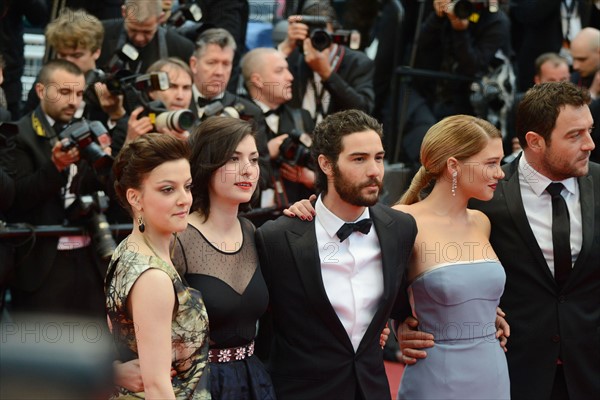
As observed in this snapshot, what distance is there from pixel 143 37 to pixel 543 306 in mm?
2897

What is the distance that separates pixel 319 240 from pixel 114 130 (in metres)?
1.93

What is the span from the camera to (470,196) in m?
4.17

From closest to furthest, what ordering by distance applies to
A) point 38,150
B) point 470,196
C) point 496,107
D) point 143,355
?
point 143,355, point 470,196, point 38,150, point 496,107

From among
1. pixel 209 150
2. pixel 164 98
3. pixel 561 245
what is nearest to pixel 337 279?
pixel 209 150

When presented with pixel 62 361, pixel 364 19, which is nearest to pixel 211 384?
pixel 62 361

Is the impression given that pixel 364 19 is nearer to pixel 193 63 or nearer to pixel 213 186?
pixel 193 63

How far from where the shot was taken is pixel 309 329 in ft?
12.5

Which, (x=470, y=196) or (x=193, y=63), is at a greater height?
(x=193, y=63)

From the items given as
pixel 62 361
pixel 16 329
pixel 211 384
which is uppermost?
pixel 62 361

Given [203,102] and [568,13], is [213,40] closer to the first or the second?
[203,102]

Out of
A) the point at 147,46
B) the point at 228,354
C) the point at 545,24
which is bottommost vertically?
the point at 228,354

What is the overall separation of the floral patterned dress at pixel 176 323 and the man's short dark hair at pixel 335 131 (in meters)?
0.81

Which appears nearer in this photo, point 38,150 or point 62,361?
point 62,361

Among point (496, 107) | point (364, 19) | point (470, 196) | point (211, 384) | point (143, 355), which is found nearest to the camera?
point (143, 355)
